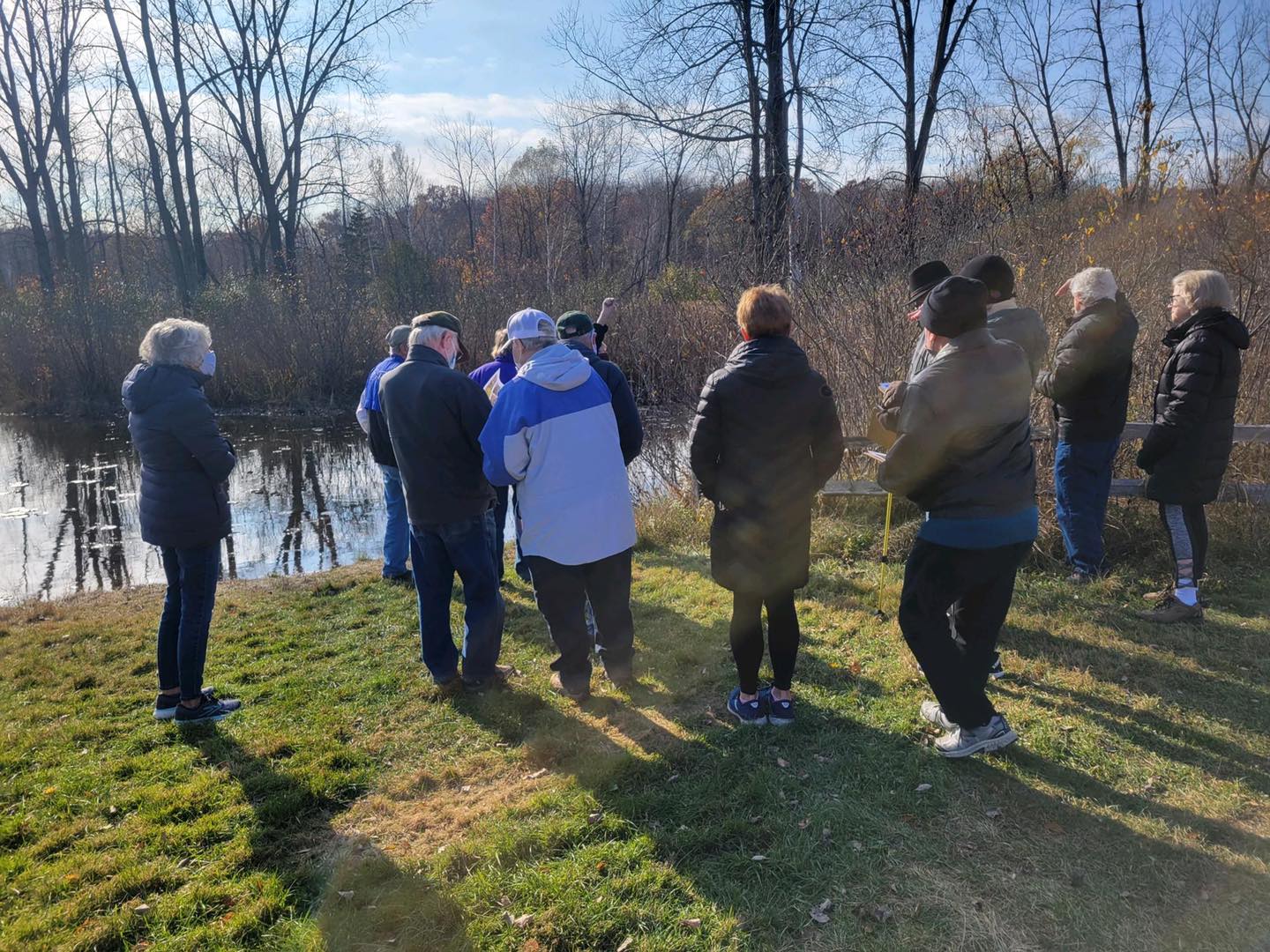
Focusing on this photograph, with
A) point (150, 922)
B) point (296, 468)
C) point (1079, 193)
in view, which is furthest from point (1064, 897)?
point (1079, 193)

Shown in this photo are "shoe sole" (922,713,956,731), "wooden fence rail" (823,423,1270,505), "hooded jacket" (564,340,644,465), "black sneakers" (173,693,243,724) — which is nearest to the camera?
"shoe sole" (922,713,956,731)

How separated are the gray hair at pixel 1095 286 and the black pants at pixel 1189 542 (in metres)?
1.34

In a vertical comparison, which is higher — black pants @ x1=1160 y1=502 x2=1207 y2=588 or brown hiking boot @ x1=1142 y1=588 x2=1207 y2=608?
black pants @ x1=1160 y1=502 x2=1207 y2=588

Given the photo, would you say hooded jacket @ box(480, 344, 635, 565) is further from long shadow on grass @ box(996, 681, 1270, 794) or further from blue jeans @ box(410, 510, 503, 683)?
long shadow on grass @ box(996, 681, 1270, 794)

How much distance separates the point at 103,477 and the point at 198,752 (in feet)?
39.4

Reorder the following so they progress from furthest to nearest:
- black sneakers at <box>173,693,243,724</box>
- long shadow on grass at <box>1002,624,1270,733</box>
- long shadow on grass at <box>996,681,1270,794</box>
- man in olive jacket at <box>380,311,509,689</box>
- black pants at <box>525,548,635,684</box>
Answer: black sneakers at <box>173,693,243,724</box> < man in olive jacket at <box>380,311,509,689</box> < black pants at <box>525,548,635,684</box> < long shadow on grass at <box>1002,624,1270,733</box> < long shadow on grass at <box>996,681,1270,794</box>

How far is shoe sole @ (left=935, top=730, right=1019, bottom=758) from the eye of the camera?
3342 mm

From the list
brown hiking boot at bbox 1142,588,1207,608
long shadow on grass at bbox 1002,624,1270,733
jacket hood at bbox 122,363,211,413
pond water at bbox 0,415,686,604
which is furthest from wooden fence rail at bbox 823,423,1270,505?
pond water at bbox 0,415,686,604

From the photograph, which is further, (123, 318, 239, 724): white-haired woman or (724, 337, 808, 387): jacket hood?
(123, 318, 239, 724): white-haired woman

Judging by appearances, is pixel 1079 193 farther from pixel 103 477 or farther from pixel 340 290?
pixel 103 477

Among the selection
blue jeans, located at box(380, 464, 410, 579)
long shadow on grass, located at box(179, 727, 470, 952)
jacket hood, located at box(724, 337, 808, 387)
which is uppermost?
jacket hood, located at box(724, 337, 808, 387)

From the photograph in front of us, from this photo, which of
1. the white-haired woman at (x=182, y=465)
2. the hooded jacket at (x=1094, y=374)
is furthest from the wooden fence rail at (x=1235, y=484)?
the white-haired woman at (x=182, y=465)

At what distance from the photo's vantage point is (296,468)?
1432cm

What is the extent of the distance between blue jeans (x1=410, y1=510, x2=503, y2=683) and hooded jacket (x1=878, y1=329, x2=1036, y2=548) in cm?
230
